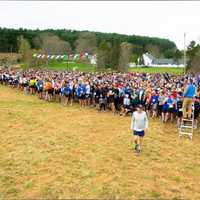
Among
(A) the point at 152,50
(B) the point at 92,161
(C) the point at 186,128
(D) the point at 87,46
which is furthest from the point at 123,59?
(A) the point at 152,50

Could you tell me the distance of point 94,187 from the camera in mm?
13031

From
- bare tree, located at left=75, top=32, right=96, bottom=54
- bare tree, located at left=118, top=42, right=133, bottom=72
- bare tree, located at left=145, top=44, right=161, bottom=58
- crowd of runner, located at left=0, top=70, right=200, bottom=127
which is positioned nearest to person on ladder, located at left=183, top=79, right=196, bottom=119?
crowd of runner, located at left=0, top=70, right=200, bottom=127

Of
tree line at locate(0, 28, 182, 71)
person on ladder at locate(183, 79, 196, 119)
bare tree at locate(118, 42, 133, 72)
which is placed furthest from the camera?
tree line at locate(0, 28, 182, 71)

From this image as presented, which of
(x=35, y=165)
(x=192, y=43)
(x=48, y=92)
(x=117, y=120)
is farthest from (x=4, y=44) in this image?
(x=35, y=165)

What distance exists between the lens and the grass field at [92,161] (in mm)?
12962

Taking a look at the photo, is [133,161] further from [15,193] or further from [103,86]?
[103,86]

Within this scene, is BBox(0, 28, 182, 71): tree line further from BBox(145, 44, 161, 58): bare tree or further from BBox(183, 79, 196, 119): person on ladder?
BBox(183, 79, 196, 119): person on ladder

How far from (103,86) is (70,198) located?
615 inches

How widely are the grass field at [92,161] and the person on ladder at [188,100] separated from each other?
1049 mm

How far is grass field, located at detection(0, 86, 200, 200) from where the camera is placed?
1296 centimetres

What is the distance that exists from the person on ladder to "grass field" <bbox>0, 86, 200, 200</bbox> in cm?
105

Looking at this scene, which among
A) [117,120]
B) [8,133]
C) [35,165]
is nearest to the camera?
[35,165]

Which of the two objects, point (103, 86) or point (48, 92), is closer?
point (103, 86)

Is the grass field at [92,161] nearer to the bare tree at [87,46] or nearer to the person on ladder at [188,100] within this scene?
the person on ladder at [188,100]
